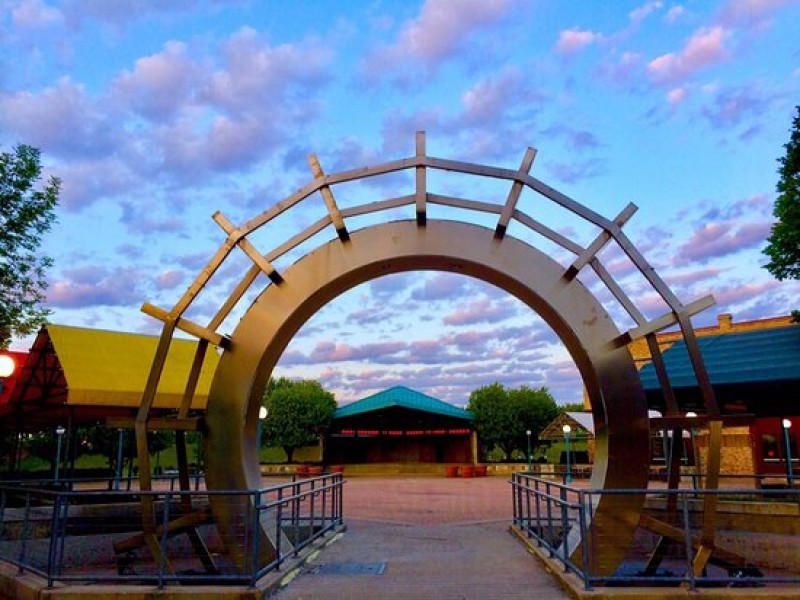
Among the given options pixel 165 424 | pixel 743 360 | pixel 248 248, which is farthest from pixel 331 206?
pixel 743 360

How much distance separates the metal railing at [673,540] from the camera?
22.0 feet

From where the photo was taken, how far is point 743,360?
16.4 m

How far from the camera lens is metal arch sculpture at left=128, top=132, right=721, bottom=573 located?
25.5 ft

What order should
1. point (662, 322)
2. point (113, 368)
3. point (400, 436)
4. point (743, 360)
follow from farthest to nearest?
point (400, 436), point (743, 360), point (113, 368), point (662, 322)

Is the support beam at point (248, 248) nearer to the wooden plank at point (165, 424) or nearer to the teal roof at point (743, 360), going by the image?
the wooden plank at point (165, 424)

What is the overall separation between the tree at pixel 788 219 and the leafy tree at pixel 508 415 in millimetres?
29892

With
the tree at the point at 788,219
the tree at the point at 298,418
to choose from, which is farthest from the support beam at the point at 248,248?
the tree at the point at 298,418

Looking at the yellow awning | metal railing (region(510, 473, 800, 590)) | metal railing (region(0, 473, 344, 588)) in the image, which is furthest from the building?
metal railing (region(0, 473, 344, 588))

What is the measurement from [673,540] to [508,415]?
39691mm

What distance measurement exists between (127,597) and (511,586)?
397 cm

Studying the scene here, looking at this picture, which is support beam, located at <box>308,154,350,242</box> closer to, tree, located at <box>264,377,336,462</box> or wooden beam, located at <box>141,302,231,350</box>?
wooden beam, located at <box>141,302,231,350</box>

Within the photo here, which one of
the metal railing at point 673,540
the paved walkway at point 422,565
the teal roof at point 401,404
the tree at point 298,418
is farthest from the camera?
the tree at point 298,418

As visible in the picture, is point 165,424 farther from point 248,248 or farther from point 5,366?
point 5,366

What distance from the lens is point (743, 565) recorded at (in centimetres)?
752
